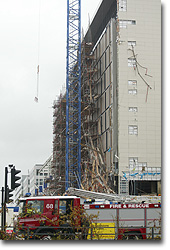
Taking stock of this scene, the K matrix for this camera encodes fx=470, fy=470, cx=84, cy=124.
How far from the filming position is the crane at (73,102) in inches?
2589

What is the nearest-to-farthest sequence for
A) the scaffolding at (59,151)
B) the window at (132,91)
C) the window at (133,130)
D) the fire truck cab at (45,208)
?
1. the fire truck cab at (45,208)
2. the window at (133,130)
3. the window at (132,91)
4. the scaffolding at (59,151)

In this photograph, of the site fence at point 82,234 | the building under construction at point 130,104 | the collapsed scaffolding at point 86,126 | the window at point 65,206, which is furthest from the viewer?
the collapsed scaffolding at point 86,126

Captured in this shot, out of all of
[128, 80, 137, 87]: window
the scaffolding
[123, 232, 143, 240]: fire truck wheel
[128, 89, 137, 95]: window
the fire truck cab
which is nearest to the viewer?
[123, 232, 143, 240]: fire truck wheel

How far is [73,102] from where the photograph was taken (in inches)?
2785

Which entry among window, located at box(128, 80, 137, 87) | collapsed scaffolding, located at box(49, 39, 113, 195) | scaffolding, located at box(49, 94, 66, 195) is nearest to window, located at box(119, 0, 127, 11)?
window, located at box(128, 80, 137, 87)

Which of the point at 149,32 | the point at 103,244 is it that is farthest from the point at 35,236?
the point at 149,32

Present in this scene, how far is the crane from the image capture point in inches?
2589

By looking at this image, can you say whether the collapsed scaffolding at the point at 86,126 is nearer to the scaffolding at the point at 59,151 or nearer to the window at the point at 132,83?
the scaffolding at the point at 59,151

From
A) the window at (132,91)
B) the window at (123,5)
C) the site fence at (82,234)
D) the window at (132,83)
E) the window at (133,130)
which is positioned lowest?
the site fence at (82,234)

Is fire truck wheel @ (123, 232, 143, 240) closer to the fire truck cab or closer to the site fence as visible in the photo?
the site fence

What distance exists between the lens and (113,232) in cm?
1669

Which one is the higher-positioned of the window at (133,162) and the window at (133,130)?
the window at (133,130)

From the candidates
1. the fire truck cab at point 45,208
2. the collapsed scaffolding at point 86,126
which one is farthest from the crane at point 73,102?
the fire truck cab at point 45,208

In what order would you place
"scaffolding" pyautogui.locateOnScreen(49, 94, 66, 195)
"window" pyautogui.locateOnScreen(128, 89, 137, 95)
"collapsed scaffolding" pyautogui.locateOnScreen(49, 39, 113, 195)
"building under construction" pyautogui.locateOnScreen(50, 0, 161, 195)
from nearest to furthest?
"building under construction" pyautogui.locateOnScreen(50, 0, 161, 195), "window" pyautogui.locateOnScreen(128, 89, 137, 95), "collapsed scaffolding" pyautogui.locateOnScreen(49, 39, 113, 195), "scaffolding" pyautogui.locateOnScreen(49, 94, 66, 195)
